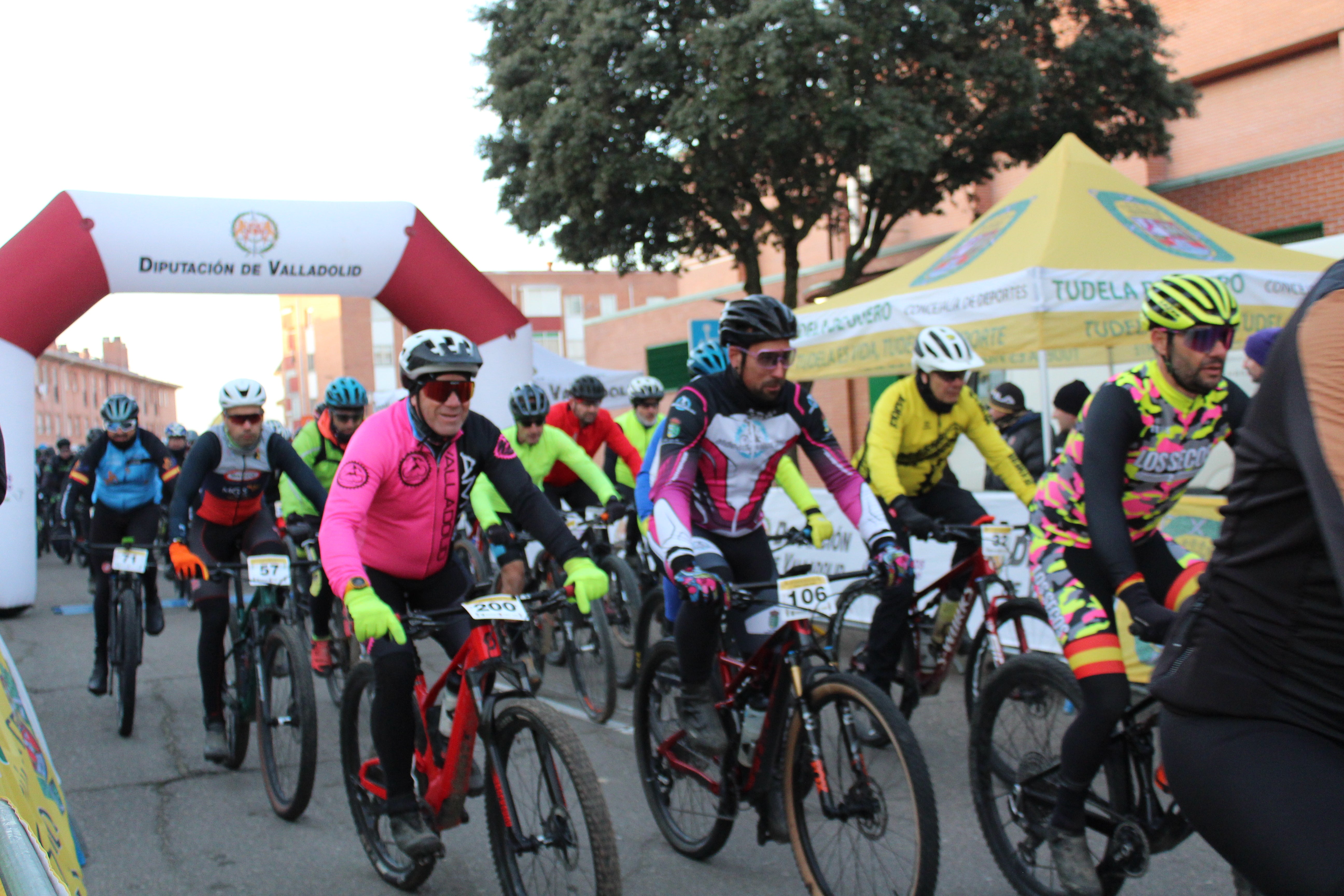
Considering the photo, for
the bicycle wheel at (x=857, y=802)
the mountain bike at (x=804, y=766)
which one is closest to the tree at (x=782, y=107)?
the mountain bike at (x=804, y=766)

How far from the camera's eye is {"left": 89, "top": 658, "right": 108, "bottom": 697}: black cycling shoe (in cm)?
720

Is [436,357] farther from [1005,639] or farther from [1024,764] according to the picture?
[1005,639]

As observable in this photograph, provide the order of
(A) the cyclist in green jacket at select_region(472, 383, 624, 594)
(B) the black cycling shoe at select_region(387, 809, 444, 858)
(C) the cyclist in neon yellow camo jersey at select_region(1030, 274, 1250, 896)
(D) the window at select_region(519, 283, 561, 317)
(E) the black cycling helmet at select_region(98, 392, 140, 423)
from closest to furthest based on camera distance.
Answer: (C) the cyclist in neon yellow camo jersey at select_region(1030, 274, 1250, 896) < (B) the black cycling shoe at select_region(387, 809, 444, 858) < (A) the cyclist in green jacket at select_region(472, 383, 624, 594) < (E) the black cycling helmet at select_region(98, 392, 140, 423) < (D) the window at select_region(519, 283, 561, 317)

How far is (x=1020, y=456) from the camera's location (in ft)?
30.0

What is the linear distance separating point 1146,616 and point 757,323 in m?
1.82

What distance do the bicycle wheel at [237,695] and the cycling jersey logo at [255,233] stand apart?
6705 millimetres

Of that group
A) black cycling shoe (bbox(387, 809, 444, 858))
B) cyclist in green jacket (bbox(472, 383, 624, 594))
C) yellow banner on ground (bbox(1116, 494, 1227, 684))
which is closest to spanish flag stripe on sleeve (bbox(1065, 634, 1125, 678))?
black cycling shoe (bbox(387, 809, 444, 858))

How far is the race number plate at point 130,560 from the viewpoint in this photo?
6387 millimetres

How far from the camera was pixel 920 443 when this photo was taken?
588cm

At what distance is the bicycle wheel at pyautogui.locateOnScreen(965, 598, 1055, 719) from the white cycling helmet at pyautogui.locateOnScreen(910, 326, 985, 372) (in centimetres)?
127

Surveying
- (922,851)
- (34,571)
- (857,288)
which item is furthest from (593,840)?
(34,571)

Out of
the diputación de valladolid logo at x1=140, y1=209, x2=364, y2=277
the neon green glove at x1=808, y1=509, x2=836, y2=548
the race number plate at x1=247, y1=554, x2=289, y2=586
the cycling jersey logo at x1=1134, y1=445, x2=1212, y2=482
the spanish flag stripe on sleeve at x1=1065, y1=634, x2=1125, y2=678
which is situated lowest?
the spanish flag stripe on sleeve at x1=1065, y1=634, x2=1125, y2=678

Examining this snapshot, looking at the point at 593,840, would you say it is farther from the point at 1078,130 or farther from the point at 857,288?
the point at 1078,130

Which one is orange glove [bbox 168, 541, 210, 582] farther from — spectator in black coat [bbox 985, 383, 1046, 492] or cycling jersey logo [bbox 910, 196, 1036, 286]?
cycling jersey logo [bbox 910, 196, 1036, 286]
